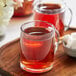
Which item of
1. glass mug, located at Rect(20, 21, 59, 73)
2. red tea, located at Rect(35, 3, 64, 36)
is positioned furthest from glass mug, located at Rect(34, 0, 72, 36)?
glass mug, located at Rect(20, 21, 59, 73)

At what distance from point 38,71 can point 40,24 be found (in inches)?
5.8

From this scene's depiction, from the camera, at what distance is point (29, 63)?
0.84 m

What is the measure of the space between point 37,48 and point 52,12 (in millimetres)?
215

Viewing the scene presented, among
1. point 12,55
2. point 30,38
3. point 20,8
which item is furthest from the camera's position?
point 20,8

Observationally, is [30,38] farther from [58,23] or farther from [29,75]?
[58,23]

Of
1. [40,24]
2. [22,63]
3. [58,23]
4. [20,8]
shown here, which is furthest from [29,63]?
[20,8]

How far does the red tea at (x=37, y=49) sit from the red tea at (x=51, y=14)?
0.43 feet

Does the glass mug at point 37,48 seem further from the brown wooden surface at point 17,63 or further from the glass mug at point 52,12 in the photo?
the glass mug at point 52,12

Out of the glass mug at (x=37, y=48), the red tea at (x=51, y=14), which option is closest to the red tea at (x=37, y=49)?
the glass mug at (x=37, y=48)

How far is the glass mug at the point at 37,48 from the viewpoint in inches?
31.9

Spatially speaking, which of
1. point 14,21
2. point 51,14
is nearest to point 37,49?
point 51,14

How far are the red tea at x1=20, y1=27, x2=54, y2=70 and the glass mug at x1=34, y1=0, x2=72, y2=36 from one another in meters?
0.13

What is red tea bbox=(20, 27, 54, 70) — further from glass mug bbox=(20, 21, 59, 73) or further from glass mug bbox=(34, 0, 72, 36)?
glass mug bbox=(34, 0, 72, 36)

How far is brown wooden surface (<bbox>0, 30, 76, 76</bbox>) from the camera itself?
2.76 feet
